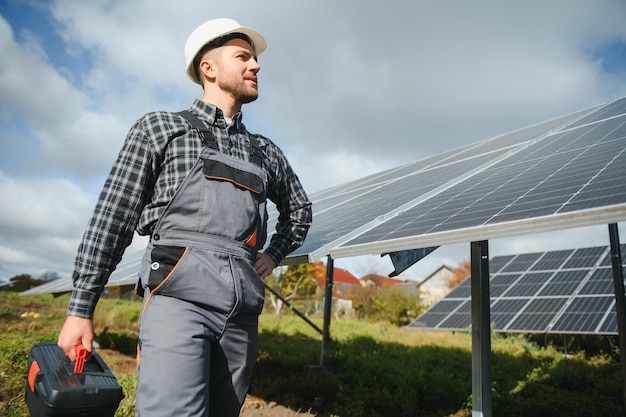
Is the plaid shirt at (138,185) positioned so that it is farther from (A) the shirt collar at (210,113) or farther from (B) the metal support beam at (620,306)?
(B) the metal support beam at (620,306)

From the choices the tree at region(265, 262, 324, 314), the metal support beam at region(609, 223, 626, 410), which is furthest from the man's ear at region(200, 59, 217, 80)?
the tree at region(265, 262, 324, 314)

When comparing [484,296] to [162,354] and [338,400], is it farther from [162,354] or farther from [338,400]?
[338,400]

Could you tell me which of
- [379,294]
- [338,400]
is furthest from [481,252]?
[379,294]

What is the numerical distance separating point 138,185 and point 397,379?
17.2 feet

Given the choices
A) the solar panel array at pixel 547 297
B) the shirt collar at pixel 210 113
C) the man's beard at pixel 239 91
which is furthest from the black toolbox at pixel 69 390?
the solar panel array at pixel 547 297

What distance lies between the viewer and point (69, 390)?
1.56m

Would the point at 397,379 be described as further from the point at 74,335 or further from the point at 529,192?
the point at 74,335

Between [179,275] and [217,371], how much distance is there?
42 centimetres

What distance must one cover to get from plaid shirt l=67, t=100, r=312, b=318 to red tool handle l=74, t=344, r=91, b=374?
120 mm

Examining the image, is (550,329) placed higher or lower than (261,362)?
higher

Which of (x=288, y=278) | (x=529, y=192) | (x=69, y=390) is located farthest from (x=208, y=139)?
(x=288, y=278)

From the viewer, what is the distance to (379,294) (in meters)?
24.3

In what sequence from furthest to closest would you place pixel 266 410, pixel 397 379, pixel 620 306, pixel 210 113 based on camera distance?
pixel 397 379
pixel 266 410
pixel 620 306
pixel 210 113

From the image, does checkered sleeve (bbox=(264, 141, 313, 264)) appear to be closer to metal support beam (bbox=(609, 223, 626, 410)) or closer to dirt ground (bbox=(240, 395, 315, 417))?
dirt ground (bbox=(240, 395, 315, 417))
